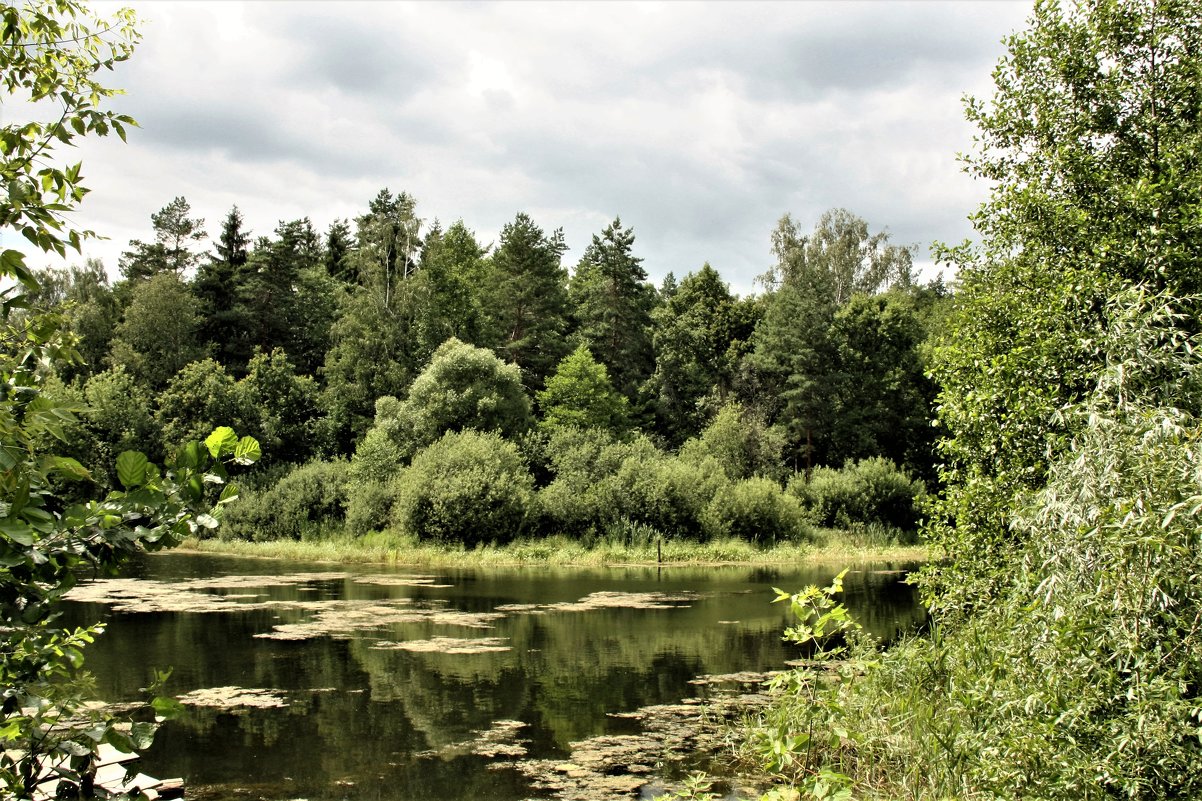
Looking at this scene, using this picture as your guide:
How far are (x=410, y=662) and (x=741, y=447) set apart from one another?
3362 centimetres

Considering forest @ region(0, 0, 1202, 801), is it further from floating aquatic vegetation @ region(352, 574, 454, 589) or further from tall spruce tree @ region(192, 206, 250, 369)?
tall spruce tree @ region(192, 206, 250, 369)

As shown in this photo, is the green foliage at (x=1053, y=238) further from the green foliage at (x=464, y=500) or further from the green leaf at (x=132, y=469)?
the green foliage at (x=464, y=500)

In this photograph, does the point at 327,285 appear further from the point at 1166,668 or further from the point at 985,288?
the point at 1166,668

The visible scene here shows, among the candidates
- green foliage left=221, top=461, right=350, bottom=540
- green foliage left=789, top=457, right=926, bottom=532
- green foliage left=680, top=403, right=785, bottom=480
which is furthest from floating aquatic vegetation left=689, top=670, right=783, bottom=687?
green foliage left=680, top=403, right=785, bottom=480

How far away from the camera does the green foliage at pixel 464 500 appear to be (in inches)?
1436

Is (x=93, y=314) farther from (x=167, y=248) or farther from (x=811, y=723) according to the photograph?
(x=811, y=723)

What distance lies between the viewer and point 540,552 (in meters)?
35.2

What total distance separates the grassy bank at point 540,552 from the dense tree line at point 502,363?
4.28ft

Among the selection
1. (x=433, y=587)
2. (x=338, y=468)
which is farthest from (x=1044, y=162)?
(x=338, y=468)

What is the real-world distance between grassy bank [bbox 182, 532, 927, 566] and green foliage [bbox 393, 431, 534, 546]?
0.82 metres

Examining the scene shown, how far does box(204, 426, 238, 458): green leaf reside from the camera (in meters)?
2.47

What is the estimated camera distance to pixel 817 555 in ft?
123

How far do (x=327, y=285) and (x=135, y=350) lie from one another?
14.1 metres

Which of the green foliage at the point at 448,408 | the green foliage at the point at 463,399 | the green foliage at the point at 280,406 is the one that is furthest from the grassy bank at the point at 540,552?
the green foliage at the point at 280,406
